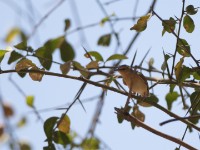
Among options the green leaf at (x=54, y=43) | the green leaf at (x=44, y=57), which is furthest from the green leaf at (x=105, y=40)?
the green leaf at (x=44, y=57)

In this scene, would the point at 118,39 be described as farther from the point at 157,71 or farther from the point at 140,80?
the point at 140,80

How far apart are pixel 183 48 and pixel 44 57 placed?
0.30 m

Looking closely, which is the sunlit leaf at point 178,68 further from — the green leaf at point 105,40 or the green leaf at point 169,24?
the green leaf at point 105,40

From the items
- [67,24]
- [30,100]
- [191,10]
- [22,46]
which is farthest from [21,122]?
[191,10]

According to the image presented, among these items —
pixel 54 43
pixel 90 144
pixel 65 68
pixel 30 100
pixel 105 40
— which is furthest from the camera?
pixel 105 40

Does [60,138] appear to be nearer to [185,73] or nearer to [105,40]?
[185,73]

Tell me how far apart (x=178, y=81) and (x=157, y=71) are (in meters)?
0.22

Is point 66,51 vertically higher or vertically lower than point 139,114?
higher

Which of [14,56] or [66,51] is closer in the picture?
[14,56]

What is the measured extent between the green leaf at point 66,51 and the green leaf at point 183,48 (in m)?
0.45

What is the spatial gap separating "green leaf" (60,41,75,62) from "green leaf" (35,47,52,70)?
12.7 inches

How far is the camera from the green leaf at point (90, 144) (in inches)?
54.3

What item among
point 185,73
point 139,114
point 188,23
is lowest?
point 139,114

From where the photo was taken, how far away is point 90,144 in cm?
141
